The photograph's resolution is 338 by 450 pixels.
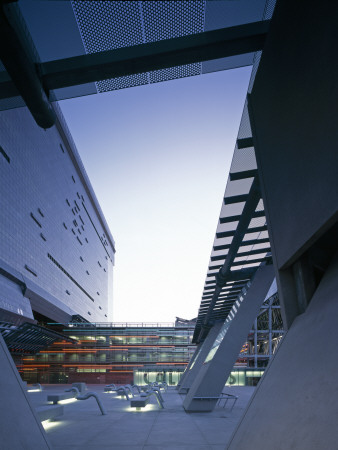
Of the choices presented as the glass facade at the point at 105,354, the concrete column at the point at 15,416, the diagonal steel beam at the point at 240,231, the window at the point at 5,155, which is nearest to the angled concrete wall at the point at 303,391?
the concrete column at the point at 15,416

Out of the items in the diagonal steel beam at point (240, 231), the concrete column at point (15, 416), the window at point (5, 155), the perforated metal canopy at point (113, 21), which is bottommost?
the concrete column at point (15, 416)

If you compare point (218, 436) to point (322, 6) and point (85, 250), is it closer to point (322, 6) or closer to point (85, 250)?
point (322, 6)

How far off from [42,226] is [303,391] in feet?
187

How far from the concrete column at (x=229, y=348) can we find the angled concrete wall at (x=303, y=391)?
31.8ft

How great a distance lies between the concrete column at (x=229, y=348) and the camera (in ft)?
46.9

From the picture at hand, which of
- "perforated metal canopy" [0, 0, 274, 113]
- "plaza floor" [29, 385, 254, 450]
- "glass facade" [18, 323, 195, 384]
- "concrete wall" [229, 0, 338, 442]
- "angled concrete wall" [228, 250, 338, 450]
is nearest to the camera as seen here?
"angled concrete wall" [228, 250, 338, 450]

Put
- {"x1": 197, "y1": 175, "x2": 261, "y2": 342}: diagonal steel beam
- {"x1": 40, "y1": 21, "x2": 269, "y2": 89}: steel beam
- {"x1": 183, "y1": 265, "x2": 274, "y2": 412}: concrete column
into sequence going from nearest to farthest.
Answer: {"x1": 40, "y1": 21, "x2": 269, "y2": 89}: steel beam, {"x1": 197, "y1": 175, "x2": 261, "y2": 342}: diagonal steel beam, {"x1": 183, "y1": 265, "x2": 274, "y2": 412}: concrete column

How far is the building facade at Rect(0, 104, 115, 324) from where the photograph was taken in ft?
141

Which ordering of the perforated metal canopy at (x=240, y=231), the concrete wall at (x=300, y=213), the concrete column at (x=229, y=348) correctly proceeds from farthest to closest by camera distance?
1. the concrete column at (x=229, y=348)
2. the perforated metal canopy at (x=240, y=231)
3. the concrete wall at (x=300, y=213)

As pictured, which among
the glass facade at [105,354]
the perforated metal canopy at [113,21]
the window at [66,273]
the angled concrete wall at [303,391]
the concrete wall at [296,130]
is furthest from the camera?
the glass facade at [105,354]

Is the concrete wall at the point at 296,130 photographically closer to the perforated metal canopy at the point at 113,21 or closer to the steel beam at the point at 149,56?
the steel beam at the point at 149,56

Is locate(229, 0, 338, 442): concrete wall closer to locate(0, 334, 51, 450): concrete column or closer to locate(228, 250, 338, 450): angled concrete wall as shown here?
locate(228, 250, 338, 450): angled concrete wall

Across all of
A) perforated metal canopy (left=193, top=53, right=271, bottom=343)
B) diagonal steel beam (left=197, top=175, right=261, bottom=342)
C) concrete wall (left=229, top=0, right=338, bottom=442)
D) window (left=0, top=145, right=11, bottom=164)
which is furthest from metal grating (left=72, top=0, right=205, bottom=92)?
window (left=0, top=145, right=11, bottom=164)

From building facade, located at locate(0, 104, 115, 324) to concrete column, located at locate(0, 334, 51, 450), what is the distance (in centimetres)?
3333
